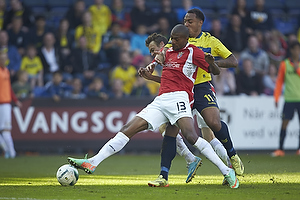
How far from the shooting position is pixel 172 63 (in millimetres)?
6875

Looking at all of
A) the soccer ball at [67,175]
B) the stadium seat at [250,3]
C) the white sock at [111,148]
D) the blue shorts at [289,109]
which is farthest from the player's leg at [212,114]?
the stadium seat at [250,3]

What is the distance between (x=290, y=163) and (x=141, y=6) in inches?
297

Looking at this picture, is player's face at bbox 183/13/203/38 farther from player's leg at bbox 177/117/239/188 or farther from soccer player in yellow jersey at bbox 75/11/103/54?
soccer player in yellow jersey at bbox 75/11/103/54

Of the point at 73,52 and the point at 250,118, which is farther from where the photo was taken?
the point at 73,52

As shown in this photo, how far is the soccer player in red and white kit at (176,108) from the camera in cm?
665

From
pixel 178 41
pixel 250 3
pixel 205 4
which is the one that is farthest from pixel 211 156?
pixel 250 3

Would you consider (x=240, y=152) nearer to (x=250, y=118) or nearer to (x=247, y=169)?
(x=250, y=118)

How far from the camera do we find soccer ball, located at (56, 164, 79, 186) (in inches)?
264

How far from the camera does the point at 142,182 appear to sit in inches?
298

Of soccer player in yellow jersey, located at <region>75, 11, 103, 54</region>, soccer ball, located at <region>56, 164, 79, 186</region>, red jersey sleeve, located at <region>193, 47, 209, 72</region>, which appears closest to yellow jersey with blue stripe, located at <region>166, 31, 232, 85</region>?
red jersey sleeve, located at <region>193, 47, 209, 72</region>

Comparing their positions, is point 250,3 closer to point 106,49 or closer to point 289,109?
point 106,49

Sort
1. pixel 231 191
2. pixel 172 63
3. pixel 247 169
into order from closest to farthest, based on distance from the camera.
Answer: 1. pixel 231 191
2. pixel 172 63
3. pixel 247 169

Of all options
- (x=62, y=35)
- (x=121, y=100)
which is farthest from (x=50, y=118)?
(x=62, y=35)

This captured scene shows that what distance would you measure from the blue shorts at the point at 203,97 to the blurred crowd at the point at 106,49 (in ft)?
22.1
